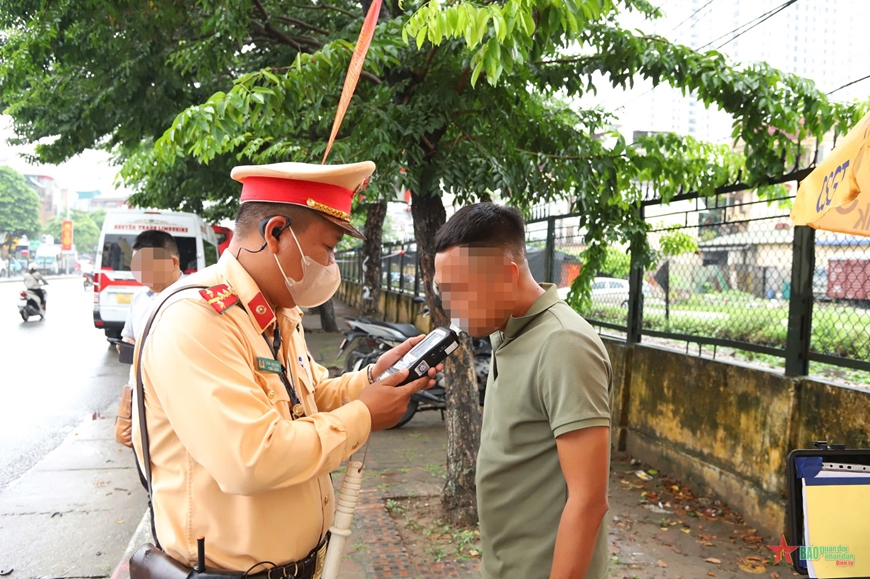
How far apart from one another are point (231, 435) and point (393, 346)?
259 inches

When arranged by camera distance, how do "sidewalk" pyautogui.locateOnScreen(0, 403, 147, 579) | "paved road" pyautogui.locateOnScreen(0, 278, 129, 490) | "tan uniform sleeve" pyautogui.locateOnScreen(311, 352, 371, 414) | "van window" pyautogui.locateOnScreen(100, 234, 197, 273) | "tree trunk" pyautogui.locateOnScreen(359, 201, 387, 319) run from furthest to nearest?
1. "tree trunk" pyautogui.locateOnScreen(359, 201, 387, 319)
2. "van window" pyautogui.locateOnScreen(100, 234, 197, 273)
3. "paved road" pyautogui.locateOnScreen(0, 278, 129, 490)
4. "sidewalk" pyautogui.locateOnScreen(0, 403, 147, 579)
5. "tan uniform sleeve" pyautogui.locateOnScreen(311, 352, 371, 414)

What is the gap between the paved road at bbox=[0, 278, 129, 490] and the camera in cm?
654

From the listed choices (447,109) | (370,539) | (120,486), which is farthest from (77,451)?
(447,109)

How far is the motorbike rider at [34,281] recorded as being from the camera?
1734 cm

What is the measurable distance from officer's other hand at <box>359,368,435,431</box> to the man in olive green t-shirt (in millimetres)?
276

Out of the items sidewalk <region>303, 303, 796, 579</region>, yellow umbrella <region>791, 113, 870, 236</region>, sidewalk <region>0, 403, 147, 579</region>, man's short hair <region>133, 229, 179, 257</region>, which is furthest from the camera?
man's short hair <region>133, 229, 179, 257</region>

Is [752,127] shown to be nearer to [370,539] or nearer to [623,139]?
[623,139]

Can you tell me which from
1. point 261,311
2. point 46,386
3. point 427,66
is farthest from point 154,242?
point 46,386

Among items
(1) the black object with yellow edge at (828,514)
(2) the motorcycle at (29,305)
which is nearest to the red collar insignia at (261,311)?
(1) the black object with yellow edge at (828,514)

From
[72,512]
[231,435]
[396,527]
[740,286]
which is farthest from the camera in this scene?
[740,286]

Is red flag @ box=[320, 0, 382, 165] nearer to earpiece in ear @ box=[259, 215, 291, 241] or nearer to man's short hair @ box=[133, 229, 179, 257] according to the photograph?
earpiece in ear @ box=[259, 215, 291, 241]

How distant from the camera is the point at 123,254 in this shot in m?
12.6

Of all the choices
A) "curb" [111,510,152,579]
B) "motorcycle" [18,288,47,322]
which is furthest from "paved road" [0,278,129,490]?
"curb" [111,510,152,579]

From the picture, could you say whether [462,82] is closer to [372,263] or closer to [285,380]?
[285,380]
